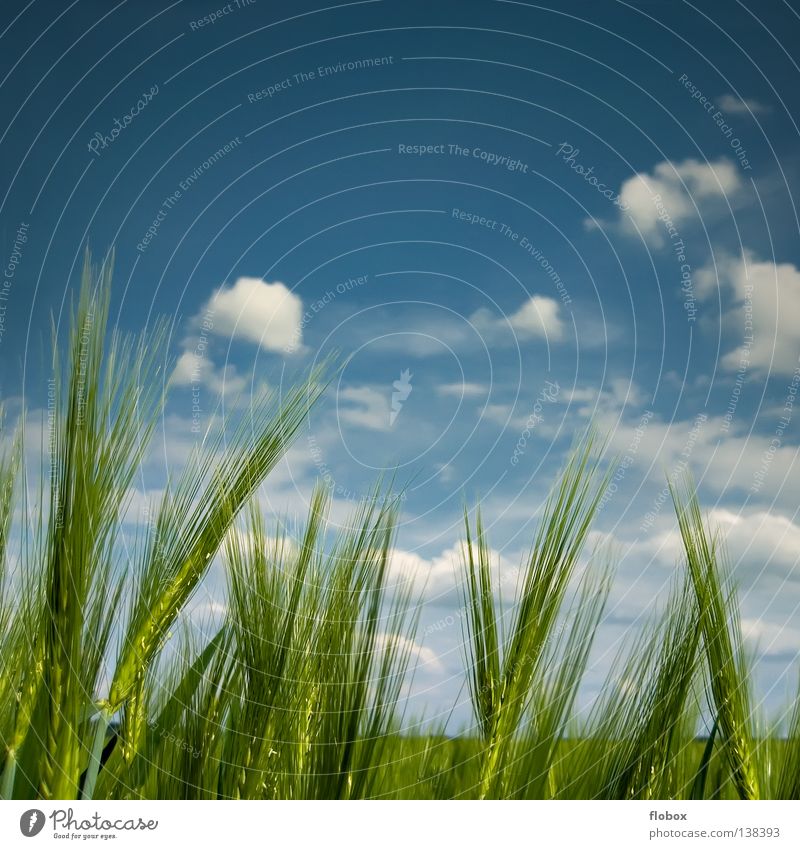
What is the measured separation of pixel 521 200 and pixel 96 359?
3.05 ft

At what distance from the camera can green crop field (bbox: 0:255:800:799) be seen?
3.67ft

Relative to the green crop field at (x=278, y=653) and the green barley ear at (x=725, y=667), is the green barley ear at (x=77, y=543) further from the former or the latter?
the green barley ear at (x=725, y=667)

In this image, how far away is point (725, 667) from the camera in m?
1.32

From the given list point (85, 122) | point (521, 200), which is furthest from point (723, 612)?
point (85, 122)

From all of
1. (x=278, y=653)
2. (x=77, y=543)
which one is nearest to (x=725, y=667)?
(x=278, y=653)

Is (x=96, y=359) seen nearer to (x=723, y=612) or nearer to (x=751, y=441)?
(x=723, y=612)
